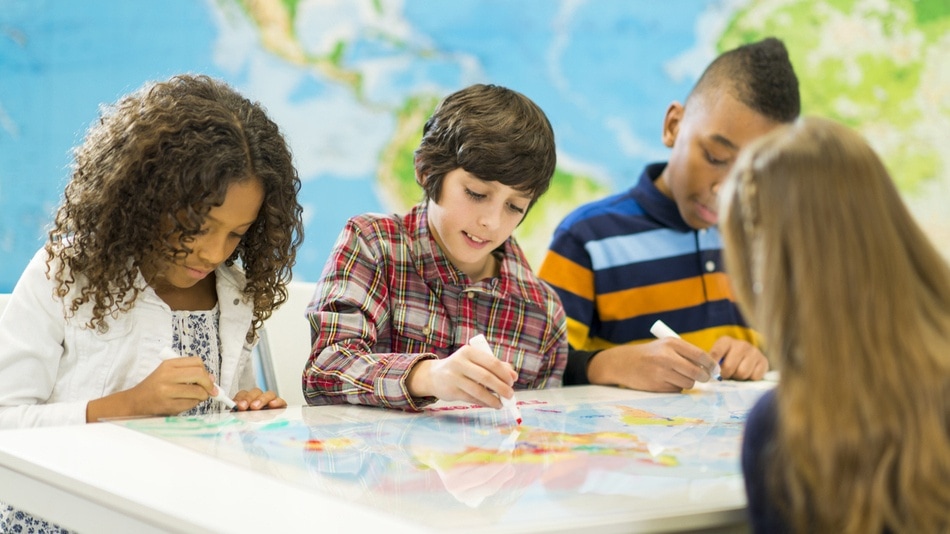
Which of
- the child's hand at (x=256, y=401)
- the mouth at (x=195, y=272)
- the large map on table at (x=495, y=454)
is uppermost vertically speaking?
the mouth at (x=195, y=272)

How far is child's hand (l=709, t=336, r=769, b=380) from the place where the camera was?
152 cm

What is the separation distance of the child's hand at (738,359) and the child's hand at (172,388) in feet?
2.58

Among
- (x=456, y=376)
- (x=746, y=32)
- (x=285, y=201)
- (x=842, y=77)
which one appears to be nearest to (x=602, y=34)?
(x=746, y=32)

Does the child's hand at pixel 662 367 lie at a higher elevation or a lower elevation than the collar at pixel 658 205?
lower

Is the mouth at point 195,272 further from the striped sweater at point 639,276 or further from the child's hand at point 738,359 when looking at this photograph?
the child's hand at point 738,359

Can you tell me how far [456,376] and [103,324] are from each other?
1.37 ft

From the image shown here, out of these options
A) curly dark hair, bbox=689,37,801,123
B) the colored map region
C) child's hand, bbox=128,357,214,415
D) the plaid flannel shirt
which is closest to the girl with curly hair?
child's hand, bbox=128,357,214,415

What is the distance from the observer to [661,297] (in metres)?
1.69

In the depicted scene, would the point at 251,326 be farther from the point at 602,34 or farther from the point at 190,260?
the point at 602,34

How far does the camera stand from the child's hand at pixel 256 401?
1.14 m

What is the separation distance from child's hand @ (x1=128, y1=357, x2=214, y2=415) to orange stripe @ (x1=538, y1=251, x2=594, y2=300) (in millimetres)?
713

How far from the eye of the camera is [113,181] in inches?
45.9

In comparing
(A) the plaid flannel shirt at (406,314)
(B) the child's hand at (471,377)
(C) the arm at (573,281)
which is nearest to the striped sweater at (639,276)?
(C) the arm at (573,281)

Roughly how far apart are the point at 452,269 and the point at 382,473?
2.03ft
